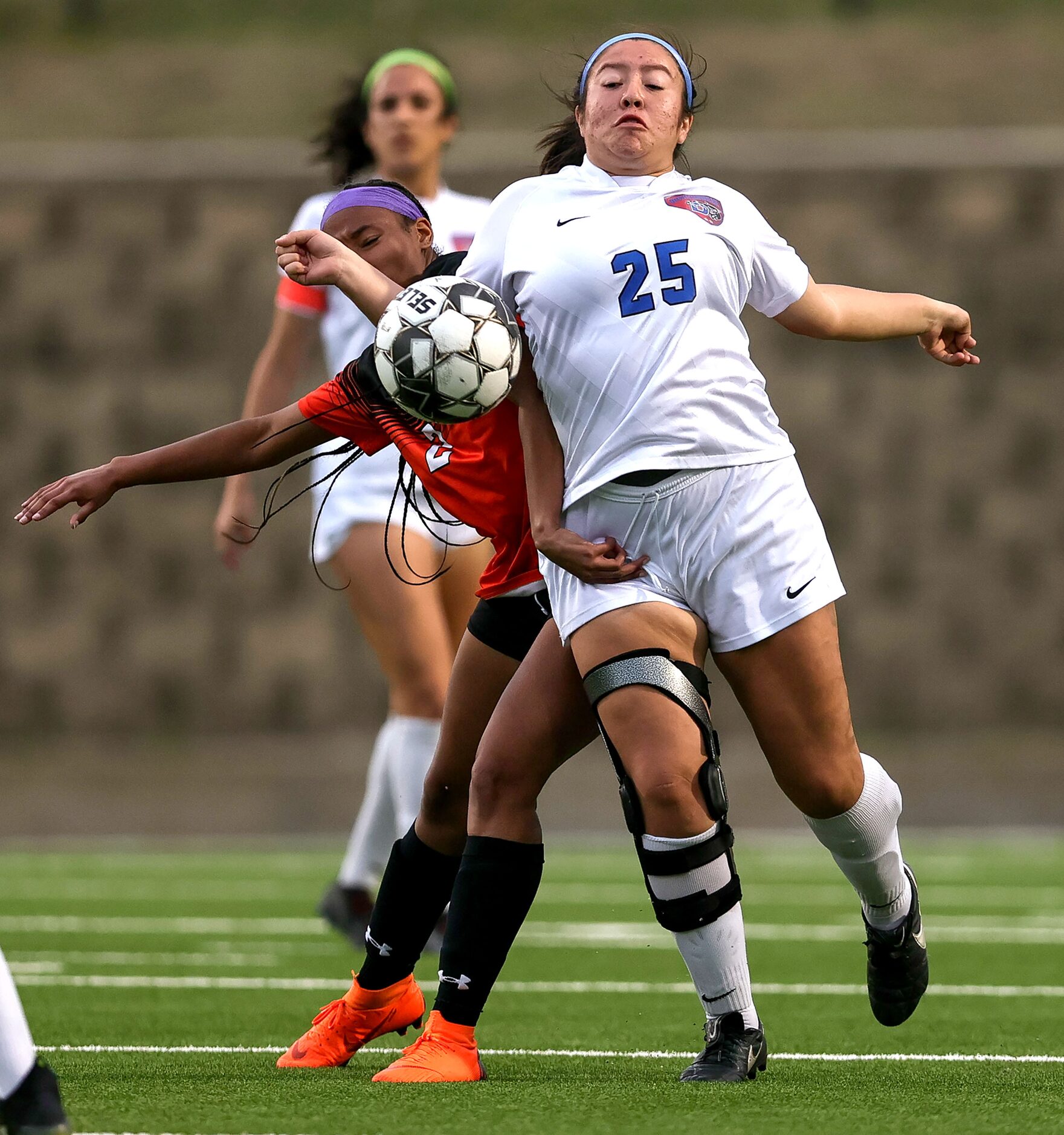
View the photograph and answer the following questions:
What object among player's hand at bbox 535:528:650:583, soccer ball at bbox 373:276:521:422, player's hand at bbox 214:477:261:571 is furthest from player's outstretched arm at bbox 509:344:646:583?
player's hand at bbox 214:477:261:571

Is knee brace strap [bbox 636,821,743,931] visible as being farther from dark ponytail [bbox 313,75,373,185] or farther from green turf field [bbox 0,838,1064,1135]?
dark ponytail [bbox 313,75,373,185]

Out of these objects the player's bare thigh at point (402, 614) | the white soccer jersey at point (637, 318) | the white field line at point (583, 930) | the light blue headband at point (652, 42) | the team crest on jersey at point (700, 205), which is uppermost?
the light blue headband at point (652, 42)

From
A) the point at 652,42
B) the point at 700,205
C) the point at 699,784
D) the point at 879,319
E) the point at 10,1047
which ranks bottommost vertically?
the point at 699,784

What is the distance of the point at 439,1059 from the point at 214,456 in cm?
134

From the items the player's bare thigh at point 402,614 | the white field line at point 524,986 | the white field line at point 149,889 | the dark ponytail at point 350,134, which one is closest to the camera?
the white field line at point 524,986

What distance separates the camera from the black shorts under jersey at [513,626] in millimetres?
4449

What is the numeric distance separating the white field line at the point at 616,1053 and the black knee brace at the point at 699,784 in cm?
66

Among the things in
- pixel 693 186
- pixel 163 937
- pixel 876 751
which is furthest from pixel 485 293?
pixel 876 751

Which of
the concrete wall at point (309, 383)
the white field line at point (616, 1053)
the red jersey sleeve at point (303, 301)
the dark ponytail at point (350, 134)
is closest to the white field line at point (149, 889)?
the red jersey sleeve at point (303, 301)

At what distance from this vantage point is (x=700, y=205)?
419cm

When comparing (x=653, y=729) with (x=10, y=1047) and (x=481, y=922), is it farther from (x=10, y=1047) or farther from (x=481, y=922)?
(x=10, y=1047)

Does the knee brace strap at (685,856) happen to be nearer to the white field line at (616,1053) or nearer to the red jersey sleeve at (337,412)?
the white field line at (616,1053)

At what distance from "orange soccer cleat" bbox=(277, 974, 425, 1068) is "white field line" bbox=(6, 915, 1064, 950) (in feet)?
9.63

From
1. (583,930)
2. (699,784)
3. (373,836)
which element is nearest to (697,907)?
(699,784)
